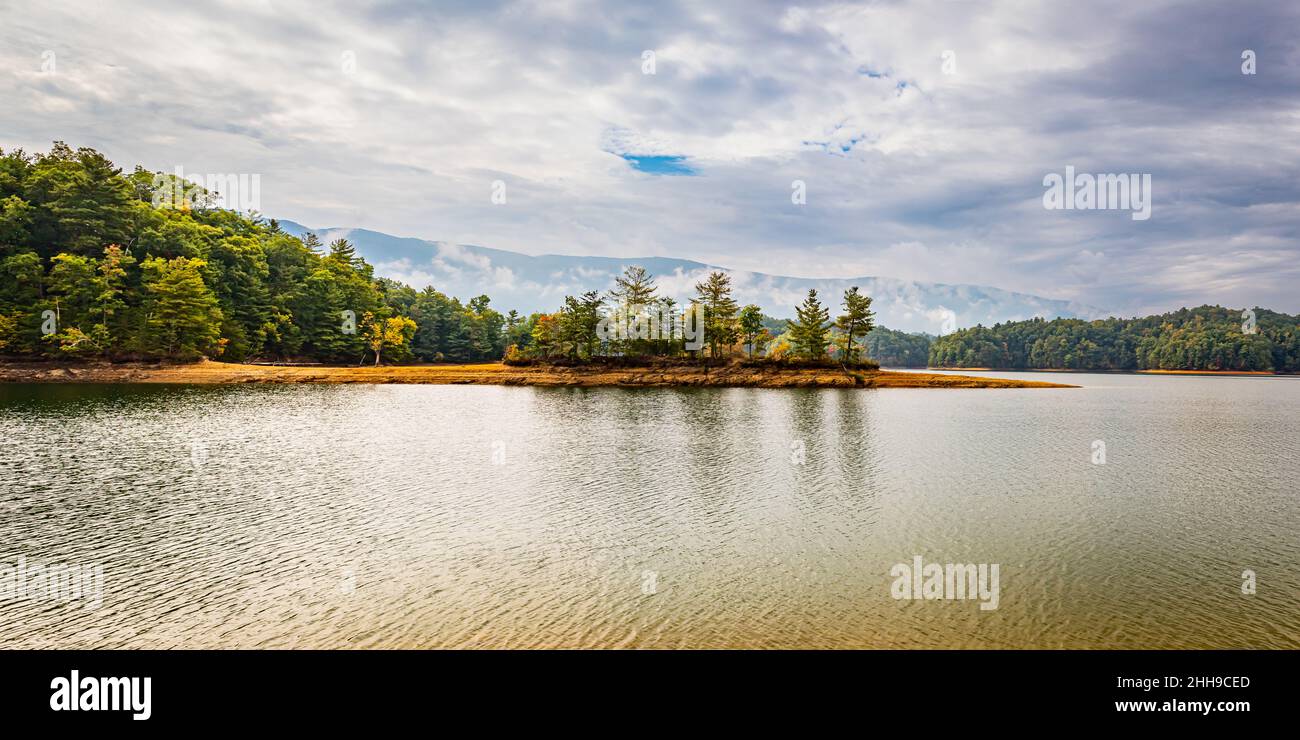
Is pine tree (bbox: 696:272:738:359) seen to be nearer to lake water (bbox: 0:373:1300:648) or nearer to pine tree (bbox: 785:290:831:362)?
pine tree (bbox: 785:290:831:362)

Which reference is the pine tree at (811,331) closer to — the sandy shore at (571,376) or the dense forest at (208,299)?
the dense forest at (208,299)

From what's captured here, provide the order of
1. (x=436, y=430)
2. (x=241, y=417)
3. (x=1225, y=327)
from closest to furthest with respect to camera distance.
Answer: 1. (x=436, y=430)
2. (x=241, y=417)
3. (x=1225, y=327)

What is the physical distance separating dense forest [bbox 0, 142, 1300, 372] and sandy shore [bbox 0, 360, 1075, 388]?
358 centimetres

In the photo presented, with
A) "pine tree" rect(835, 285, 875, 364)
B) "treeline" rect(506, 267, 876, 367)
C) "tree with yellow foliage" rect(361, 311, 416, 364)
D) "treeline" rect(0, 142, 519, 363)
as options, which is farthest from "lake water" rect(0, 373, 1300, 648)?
"tree with yellow foliage" rect(361, 311, 416, 364)

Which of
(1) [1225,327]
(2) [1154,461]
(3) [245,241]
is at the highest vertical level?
(3) [245,241]

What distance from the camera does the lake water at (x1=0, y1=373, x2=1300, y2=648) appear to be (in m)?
12.0

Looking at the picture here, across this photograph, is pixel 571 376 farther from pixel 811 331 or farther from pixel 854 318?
pixel 854 318

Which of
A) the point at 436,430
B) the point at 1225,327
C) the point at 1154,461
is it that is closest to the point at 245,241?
the point at 436,430

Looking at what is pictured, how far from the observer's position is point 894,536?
18.2m

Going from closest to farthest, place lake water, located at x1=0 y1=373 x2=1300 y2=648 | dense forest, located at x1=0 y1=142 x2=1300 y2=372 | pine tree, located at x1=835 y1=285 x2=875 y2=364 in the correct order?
lake water, located at x1=0 y1=373 x2=1300 y2=648 → dense forest, located at x1=0 y1=142 x2=1300 y2=372 → pine tree, located at x1=835 y1=285 x2=875 y2=364

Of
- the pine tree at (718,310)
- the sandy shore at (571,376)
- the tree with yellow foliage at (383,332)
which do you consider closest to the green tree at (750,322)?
the pine tree at (718,310)

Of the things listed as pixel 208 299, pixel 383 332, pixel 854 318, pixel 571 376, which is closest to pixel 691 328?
pixel 571 376

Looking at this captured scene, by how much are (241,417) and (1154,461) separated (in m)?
57.0
